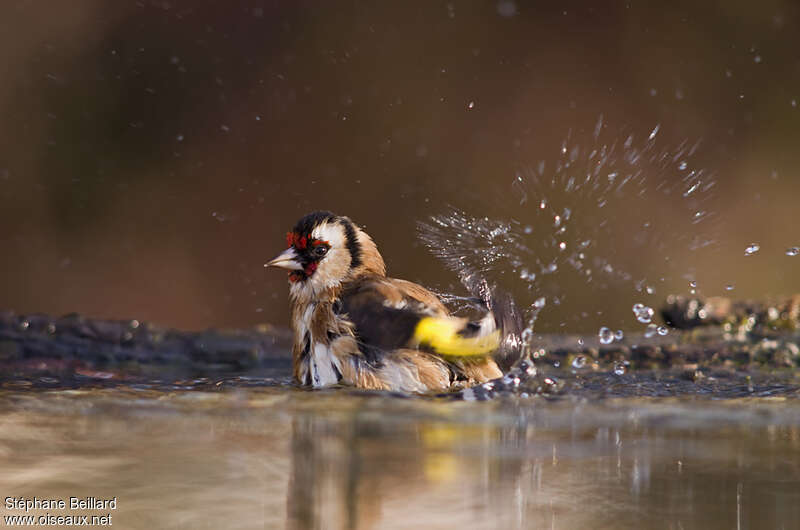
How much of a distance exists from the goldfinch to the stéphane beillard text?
138cm

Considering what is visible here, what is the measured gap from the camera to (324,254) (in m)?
3.72

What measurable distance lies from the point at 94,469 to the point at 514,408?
111 centimetres

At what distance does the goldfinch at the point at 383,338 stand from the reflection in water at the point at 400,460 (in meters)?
0.30

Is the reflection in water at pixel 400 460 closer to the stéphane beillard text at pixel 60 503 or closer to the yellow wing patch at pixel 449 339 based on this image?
the stéphane beillard text at pixel 60 503

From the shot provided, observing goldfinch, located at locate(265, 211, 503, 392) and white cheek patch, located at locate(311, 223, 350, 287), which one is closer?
goldfinch, located at locate(265, 211, 503, 392)

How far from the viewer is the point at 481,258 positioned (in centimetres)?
379

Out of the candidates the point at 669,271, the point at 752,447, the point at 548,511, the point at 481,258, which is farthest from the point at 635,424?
the point at 669,271

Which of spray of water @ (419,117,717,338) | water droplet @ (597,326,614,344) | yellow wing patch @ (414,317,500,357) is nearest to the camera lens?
yellow wing patch @ (414,317,500,357)

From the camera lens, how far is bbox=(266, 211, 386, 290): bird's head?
3.70 metres

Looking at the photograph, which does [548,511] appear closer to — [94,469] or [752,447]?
[752,447]

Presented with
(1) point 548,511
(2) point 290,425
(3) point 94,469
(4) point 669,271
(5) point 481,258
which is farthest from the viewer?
(4) point 669,271

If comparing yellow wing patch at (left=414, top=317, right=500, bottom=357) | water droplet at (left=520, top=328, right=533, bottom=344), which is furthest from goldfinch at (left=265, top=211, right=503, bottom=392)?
water droplet at (left=520, top=328, right=533, bottom=344)

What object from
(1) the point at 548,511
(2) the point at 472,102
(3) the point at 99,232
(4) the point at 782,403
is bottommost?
(1) the point at 548,511

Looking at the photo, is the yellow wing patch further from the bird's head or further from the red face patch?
the red face patch
